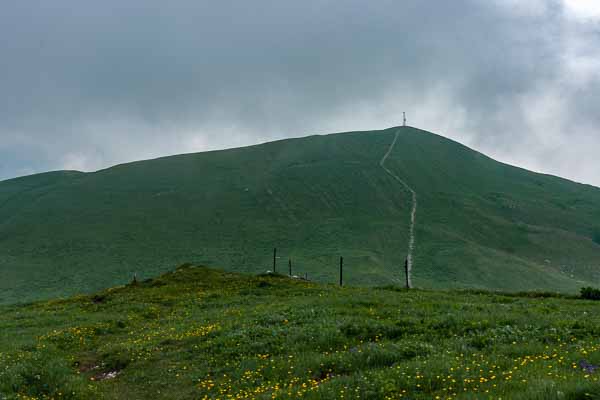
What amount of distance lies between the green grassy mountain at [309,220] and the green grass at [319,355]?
199ft

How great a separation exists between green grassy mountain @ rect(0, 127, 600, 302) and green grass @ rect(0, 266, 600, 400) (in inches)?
2393

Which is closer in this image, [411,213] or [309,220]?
[309,220]

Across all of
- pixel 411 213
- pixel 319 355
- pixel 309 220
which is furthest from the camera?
pixel 411 213

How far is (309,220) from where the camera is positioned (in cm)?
12825

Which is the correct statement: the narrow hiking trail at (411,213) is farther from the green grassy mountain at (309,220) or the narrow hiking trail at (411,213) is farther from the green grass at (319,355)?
the green grass at (319,355)

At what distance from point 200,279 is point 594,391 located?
4320cm

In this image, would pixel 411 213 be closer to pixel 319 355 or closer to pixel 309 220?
pixel 309 220

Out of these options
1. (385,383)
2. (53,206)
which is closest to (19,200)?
(53,206)

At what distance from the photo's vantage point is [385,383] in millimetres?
10633

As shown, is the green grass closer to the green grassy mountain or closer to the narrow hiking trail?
the narrow hiking trail

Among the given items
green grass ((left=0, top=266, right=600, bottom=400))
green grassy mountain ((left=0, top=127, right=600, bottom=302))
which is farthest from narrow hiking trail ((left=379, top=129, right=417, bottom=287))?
green grass ((left=0, top=266, right=600, bottom=400))

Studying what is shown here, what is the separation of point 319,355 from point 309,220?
114m

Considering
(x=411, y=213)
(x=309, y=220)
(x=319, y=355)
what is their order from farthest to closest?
(x=411, y=213)
(x=309, y=220)
(x=319, y=355)

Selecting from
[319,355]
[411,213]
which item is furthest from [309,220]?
[319,355]
